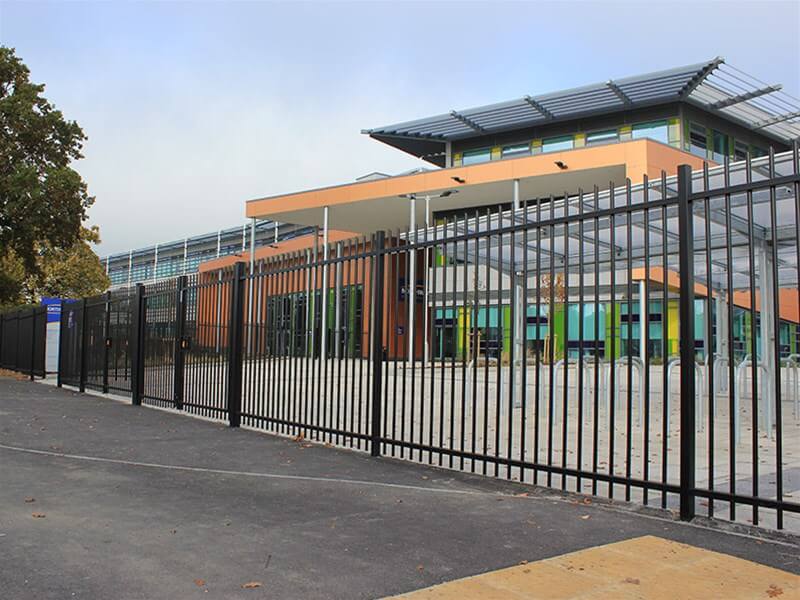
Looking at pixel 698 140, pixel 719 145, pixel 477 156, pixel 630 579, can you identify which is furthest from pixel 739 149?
pixel 630 579

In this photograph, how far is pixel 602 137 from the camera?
124 feet

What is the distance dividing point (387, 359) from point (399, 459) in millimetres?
1126

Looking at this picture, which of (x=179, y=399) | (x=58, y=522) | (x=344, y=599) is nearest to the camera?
(x=344, y=599)

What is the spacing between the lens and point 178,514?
5184 millimetres

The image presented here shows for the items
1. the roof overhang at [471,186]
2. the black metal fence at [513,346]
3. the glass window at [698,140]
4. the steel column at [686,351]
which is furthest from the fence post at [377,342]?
the glass window at [698,140]

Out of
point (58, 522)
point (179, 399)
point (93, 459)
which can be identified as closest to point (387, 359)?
point (93, 459)

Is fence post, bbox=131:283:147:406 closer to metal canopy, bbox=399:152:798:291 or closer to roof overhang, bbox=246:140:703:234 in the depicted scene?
metal canopy, bbox=399:152:798:291

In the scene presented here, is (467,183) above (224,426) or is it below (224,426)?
above

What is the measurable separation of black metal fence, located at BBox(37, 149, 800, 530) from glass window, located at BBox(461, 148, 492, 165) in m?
26.2

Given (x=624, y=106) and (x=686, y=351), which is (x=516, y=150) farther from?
(x=686, y=351)

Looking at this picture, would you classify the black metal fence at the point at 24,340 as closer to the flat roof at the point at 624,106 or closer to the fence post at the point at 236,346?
the fence post at the point at 236,346

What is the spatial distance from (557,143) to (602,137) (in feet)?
8.17

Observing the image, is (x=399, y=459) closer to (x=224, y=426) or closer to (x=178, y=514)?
(x=178, y=514)

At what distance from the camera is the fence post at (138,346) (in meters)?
13.9
